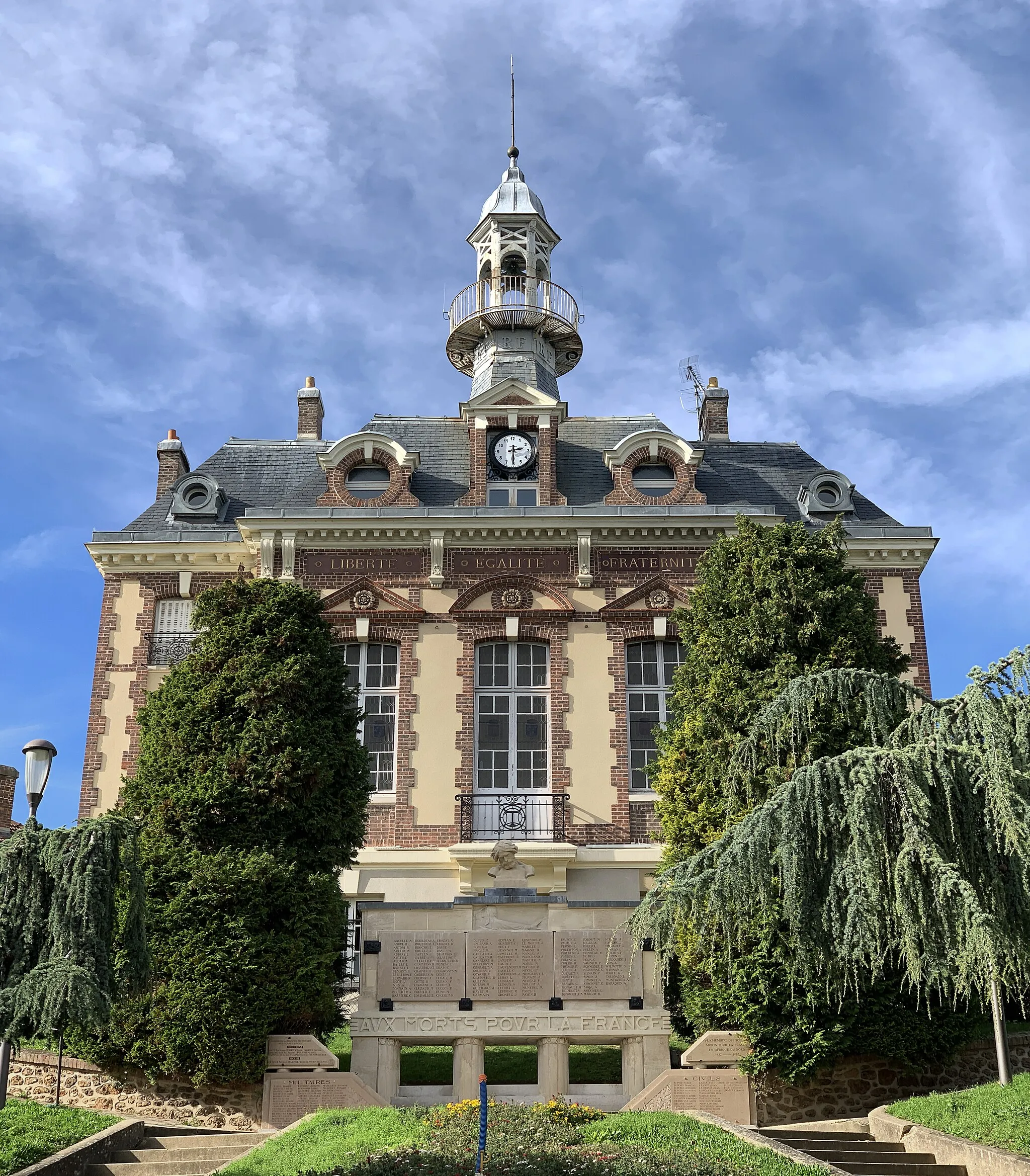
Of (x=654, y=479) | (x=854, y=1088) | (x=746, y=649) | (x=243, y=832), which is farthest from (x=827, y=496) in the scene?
(x=243, y=832)

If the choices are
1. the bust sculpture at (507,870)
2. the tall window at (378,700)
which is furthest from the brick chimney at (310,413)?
the bust sculpture at (507,870)

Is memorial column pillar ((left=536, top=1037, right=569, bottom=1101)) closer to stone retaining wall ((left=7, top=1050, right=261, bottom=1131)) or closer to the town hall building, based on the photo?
stone retaining wall ((left=7, top=1050, right=261, bottom=1131))

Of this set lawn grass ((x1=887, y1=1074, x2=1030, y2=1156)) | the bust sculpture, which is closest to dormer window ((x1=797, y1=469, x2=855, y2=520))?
the bust sculpture

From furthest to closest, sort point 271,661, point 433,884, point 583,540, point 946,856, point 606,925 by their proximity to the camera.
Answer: point 583,540 < point 433,884 < point 271,661 < point 606,925 < point 946,856

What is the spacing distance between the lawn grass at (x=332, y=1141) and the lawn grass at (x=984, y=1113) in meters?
4.76

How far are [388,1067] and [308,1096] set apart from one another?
1021mm

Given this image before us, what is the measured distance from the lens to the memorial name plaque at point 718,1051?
13578 millimetres

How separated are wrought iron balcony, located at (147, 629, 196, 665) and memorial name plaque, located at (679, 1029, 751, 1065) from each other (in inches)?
451

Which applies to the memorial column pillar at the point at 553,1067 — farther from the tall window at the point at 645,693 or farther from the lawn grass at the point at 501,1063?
the tall window at the point at 645,693

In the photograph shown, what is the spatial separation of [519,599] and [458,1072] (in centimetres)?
896

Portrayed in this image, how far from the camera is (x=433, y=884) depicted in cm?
1952

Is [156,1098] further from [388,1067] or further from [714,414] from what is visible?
[714,414]

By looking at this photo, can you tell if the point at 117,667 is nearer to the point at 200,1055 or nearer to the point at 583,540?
the point at 583,540

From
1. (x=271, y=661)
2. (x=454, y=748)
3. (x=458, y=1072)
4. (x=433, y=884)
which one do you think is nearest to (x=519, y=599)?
(x=454, y=748)
